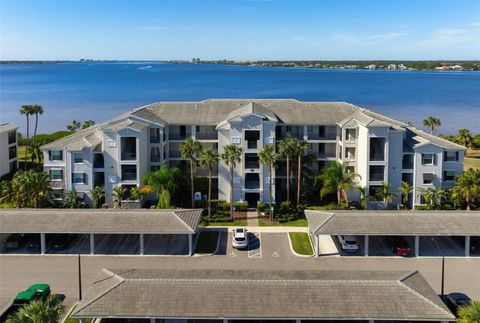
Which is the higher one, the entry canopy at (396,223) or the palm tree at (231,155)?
the palm tree at (231,155)

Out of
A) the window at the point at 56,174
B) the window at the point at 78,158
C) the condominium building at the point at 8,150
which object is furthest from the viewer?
the condominium building at the point at 8,150

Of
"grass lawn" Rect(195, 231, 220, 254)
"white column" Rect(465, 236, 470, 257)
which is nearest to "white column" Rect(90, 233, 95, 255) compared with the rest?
"grass lawn" Rect(195, 231, 220, 254)

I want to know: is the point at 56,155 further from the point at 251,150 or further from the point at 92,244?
the point at 251,150

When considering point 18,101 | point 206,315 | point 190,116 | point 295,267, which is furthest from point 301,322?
point 18,101

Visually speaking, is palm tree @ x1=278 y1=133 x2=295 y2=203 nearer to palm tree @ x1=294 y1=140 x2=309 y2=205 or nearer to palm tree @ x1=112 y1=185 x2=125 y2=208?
palm tree @ x1=294 y1=140 x2=309 y2=205

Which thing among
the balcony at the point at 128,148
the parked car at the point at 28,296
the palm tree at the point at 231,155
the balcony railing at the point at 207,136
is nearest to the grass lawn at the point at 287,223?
the palm tree at the point at 231,155

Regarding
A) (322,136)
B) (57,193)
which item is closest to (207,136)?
(322,136)

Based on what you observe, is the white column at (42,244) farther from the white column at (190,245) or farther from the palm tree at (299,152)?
the palm tree at (299,152)

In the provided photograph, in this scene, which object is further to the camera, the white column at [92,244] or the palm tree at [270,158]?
the palm tree at [270,158]
